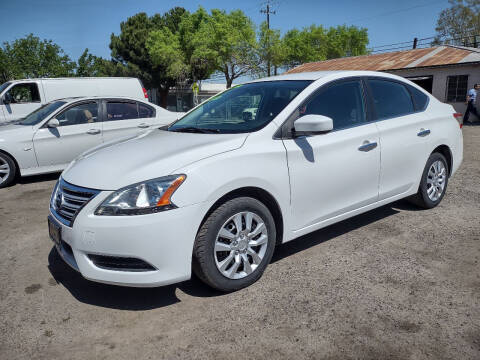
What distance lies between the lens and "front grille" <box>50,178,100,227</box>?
2.76 m

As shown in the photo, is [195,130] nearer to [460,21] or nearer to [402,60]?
[402,60]

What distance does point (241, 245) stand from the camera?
2.98 meters

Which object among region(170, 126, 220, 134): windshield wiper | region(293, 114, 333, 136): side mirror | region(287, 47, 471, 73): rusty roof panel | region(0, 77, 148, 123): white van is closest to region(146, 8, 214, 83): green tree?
region(287, 47, 471, 73): rusty roof panel

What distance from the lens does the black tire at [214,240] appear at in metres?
2.75

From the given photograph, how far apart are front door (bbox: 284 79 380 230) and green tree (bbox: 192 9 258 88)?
33532mm

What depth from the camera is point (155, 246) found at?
8.48 ft

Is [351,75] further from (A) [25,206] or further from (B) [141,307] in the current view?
(A) [25,206]

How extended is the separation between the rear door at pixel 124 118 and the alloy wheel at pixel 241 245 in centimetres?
508

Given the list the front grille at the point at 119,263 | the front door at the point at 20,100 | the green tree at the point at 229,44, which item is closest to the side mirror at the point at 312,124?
the front grille at the point at 119,263

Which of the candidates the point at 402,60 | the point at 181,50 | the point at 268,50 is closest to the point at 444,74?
the point at 402,60

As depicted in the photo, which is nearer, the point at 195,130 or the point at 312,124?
the point at 312,124

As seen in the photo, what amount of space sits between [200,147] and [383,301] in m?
1.73

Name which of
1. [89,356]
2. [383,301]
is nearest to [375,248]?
[383,301]

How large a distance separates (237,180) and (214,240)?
0.45 m
